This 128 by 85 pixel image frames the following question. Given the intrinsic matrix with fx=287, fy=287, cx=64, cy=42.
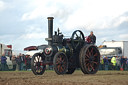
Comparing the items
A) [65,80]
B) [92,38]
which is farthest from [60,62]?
[92,38]

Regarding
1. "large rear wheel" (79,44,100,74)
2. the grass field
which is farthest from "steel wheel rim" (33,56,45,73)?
the grass field

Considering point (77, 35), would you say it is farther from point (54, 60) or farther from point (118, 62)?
point (118, 62)

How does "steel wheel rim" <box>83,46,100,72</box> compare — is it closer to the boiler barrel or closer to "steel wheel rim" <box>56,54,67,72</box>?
"steel wheel rim" <box>56,54,67,72</box>

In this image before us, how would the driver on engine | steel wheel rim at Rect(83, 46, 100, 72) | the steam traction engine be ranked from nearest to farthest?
the steam traction engine
steel wheel rim at Rect(83, 46, 100, 72)
the driver on engine

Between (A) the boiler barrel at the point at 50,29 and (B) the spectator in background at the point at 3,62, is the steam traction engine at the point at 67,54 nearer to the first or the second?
(A) the boiler barrel at the point at 50,29

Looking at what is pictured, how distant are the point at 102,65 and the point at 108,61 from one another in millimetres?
678

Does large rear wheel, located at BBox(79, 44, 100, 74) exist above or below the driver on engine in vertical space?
below

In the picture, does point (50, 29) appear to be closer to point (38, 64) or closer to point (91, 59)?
point (38, 64)

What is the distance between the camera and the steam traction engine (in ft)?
39.3

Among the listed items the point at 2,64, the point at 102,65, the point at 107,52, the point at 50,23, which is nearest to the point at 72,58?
the point at 50,23

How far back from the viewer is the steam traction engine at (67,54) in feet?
39.3

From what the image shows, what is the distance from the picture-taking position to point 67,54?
40.3 ft

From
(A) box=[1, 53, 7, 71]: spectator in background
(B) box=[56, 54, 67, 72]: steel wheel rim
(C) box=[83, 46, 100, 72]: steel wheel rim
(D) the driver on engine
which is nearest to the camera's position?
(B) box=[56, 54, 67, 72]: steel wheel rim

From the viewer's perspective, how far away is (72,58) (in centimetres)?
1238
